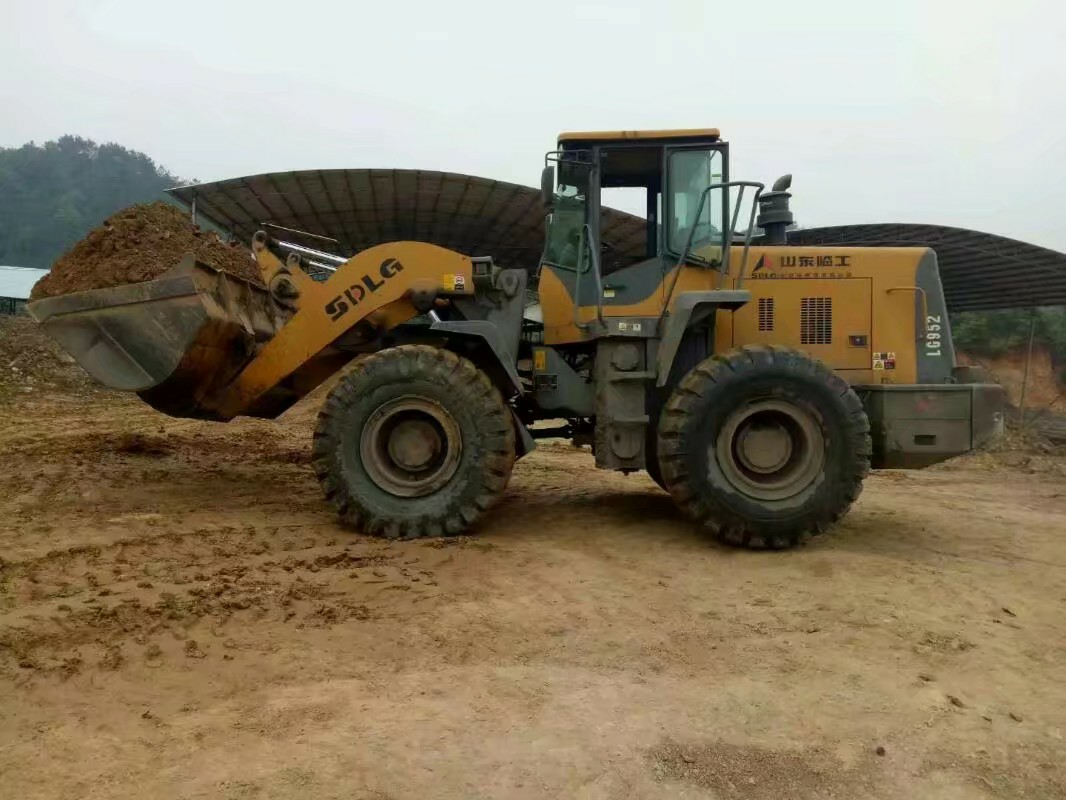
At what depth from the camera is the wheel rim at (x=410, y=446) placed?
5.73 m

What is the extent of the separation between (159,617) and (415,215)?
10459mm

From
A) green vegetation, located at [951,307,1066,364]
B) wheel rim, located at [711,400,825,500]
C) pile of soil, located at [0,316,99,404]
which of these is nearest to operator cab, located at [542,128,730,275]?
wheel rim, located at [711,400,825,500]

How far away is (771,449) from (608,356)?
4.54 feet

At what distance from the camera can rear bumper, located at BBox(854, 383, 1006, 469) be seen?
18.8 ft

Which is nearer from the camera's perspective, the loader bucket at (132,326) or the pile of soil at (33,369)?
the loader bucket at (132,326)

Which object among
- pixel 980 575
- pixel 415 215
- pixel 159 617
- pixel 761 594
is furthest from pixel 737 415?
pixel 415 215

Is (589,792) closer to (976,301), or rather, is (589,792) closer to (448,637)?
(448,637)

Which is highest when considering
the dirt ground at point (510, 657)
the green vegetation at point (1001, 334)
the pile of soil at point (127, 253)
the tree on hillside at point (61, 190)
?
the tree on hillside at point (61, 190)

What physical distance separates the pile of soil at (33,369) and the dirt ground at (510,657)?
8.20 meters

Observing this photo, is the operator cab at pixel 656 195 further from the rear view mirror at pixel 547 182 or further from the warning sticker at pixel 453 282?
the warning sticker at pixel 453 282

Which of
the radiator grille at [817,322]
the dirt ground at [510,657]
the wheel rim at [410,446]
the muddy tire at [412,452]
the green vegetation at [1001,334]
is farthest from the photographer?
the green vegetation at [1001,334]

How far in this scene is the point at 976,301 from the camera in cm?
1855

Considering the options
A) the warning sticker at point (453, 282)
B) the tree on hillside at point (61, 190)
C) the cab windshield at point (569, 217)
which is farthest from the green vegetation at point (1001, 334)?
the tree on hillside at point (61, 190)

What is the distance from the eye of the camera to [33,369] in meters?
14.2
